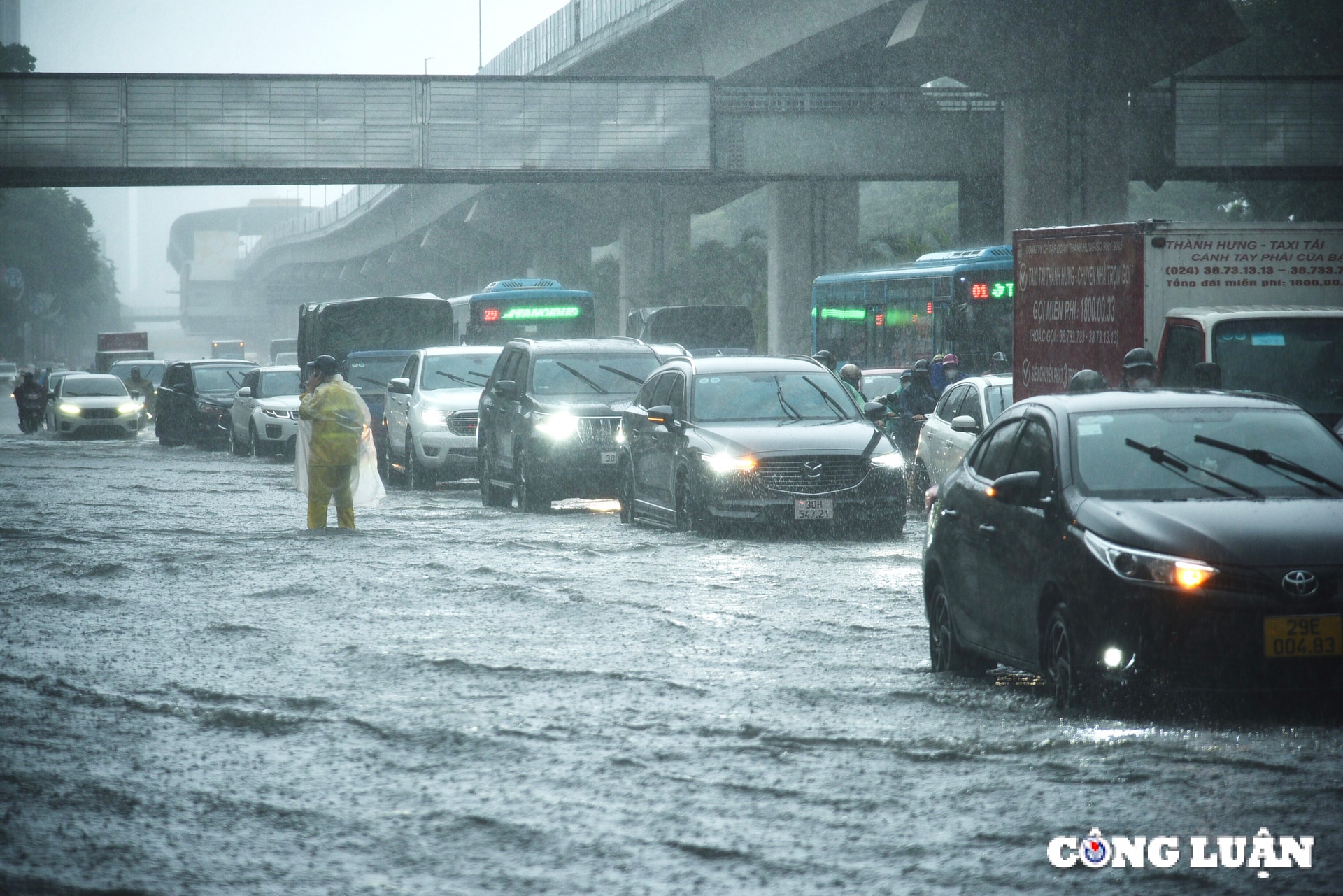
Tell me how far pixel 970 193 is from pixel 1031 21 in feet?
33.1

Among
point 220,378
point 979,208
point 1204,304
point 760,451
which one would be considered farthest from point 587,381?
point 979,208

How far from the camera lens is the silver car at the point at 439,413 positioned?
2456 cm

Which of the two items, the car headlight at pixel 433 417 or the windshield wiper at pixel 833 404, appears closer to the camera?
the windshield wiper at pixel 833 404

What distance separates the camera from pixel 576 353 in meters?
21.5

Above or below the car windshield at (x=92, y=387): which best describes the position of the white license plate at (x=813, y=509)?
below

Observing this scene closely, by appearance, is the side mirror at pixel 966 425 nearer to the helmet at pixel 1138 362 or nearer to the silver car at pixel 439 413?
the helmet at pixel 1138 362

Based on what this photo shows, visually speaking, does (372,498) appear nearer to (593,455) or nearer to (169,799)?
(593,455)

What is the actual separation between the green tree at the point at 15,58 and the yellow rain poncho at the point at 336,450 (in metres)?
57.1

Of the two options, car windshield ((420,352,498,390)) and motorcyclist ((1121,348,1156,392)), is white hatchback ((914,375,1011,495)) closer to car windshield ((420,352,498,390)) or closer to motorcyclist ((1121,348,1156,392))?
motorcyclist ((1121,348,1156,392))

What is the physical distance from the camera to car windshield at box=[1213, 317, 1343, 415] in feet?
47.6

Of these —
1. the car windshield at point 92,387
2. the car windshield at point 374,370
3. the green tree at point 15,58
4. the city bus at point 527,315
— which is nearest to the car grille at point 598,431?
the car windshield at point 374,370

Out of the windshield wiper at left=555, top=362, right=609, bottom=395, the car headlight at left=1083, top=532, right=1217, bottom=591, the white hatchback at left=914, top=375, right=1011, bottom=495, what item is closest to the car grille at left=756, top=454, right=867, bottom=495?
the white hatchback at left=914, top=375, right=1011, bottom=495

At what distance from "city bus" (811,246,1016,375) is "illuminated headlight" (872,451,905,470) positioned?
10.6 meters

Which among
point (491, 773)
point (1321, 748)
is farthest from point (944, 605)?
point (491, 773)
